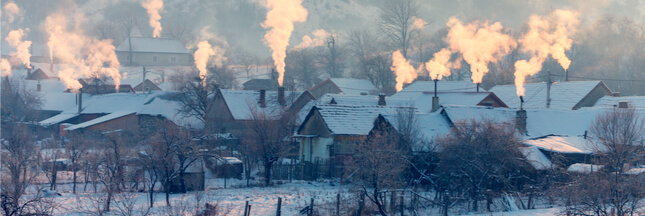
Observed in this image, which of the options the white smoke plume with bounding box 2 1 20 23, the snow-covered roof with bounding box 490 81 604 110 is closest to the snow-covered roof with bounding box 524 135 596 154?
the snow-covered roof with bounding box 490 81 604 110

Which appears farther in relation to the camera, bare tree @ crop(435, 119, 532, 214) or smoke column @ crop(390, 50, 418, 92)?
smoke column @ crop(390, 50, 418, 92)

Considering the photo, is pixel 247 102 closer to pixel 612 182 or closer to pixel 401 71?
pixel 612 182

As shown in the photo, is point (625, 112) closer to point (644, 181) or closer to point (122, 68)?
point (644, 181)

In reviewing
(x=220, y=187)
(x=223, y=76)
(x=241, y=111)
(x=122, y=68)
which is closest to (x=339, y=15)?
(x=122, y=68)

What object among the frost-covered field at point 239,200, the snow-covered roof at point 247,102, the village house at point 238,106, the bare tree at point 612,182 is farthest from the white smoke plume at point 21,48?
the bare tree at point 612,182

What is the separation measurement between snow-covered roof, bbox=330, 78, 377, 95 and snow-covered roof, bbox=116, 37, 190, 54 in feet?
139

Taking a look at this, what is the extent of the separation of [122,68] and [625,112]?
82.2m

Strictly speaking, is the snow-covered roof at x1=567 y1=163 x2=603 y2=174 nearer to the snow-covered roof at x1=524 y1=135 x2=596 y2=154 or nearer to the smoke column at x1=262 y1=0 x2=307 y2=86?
the snow-covered roof at x1=524 y1=135 x2=596 y2=154

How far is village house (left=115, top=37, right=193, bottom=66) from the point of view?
98188 millimetres

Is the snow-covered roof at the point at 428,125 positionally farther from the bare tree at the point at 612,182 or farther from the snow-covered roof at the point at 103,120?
the snow-covered roof at the point at 103,120

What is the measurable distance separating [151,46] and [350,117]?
248 feet

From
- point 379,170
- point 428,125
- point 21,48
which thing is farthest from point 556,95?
point 21,48

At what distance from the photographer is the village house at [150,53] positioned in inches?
3866

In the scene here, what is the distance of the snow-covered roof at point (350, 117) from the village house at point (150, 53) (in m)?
73.3
